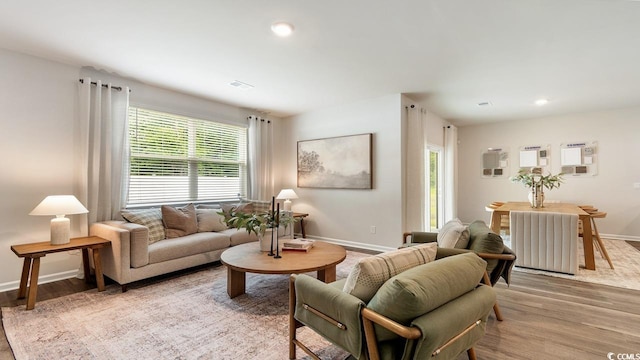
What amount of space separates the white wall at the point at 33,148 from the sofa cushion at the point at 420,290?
12.3 feet

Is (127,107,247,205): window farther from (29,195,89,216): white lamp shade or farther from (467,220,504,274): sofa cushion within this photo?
(467,220,504,274): sofa cushion

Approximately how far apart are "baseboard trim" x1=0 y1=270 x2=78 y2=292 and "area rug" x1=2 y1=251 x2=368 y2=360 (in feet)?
2.01

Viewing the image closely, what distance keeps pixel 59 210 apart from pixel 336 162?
147 inches

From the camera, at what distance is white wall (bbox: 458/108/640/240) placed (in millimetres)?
5301

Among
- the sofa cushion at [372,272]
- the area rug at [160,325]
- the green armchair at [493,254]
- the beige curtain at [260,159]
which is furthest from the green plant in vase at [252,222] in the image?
the beige curtain at [260,159]

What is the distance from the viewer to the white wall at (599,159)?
5301 mm

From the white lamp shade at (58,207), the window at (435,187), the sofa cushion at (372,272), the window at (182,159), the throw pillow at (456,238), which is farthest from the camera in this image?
the window at (435,187)

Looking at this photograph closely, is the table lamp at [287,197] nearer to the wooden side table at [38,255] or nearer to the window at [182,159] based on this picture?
the window at [182,159]

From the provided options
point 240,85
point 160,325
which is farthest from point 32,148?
point 160,325

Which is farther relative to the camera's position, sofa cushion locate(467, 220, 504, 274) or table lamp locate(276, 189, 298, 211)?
table lamp locate(276, 189, 298, 211)

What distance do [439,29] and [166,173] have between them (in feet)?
13.2

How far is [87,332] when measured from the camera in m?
2.20

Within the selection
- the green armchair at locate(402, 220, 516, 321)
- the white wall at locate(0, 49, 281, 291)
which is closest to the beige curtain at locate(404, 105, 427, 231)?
the green armchair at locate(402, 220, 516, 321)

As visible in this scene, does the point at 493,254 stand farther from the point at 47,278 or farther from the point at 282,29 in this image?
the point at 47,278
